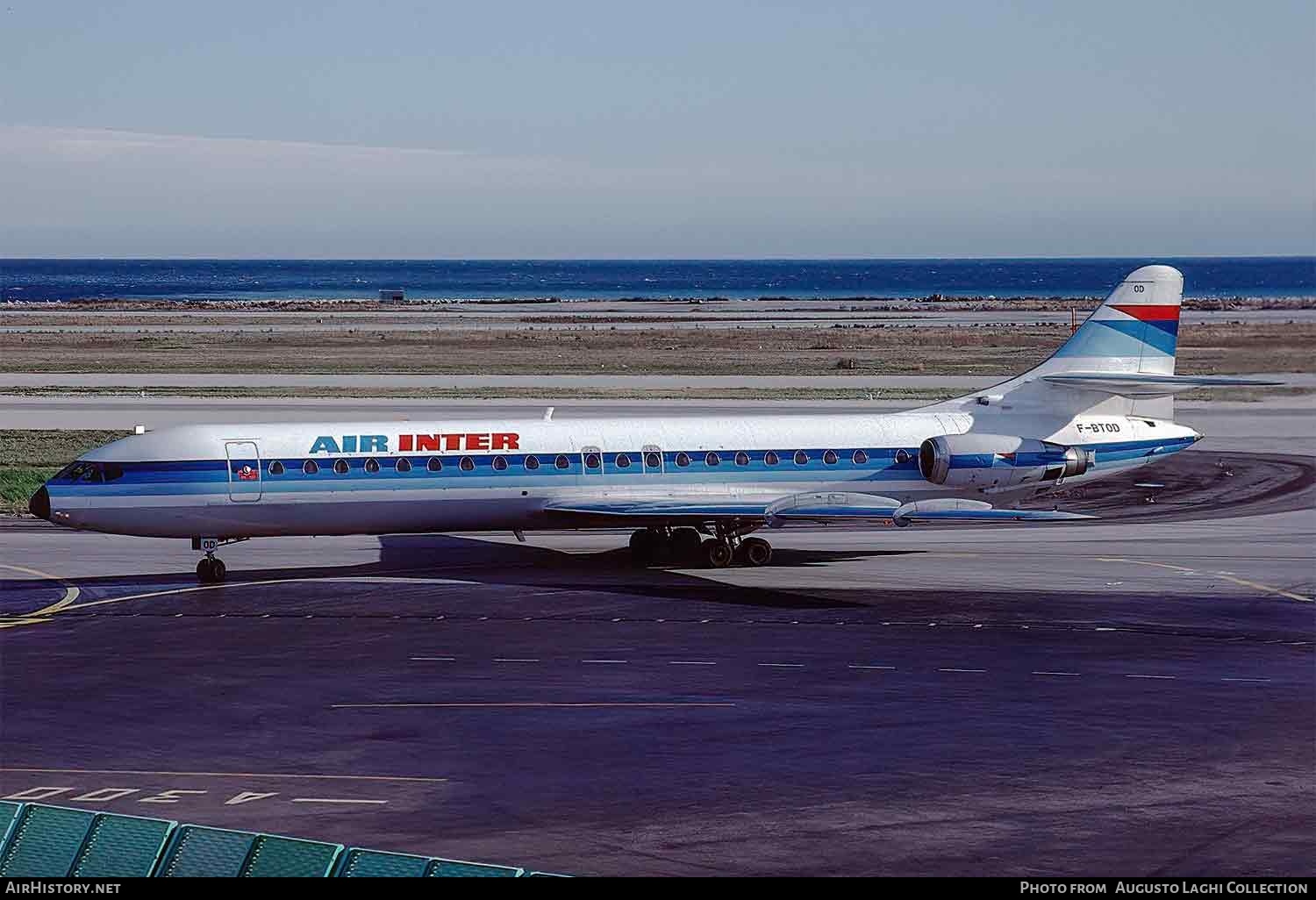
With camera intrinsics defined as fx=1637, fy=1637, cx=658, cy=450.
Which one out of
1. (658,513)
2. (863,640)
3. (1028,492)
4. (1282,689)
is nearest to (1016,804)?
(1282,689)

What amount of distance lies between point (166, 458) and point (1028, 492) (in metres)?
21.4

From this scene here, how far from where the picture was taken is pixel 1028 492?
42.3 m

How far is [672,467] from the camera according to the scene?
132ft

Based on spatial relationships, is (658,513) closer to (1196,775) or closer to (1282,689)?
(1282,689)

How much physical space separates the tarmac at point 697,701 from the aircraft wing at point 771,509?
151 cm

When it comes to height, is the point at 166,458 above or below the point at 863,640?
above

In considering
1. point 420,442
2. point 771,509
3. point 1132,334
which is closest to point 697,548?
point 771,509

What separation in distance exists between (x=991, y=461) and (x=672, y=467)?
8049mm

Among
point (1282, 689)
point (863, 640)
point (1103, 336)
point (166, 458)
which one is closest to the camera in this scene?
point (1282, 689)

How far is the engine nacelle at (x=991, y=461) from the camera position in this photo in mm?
40844

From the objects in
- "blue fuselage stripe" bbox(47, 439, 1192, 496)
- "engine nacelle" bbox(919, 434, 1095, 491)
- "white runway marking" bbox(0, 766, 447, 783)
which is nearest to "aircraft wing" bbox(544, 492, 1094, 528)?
"blue fuselage stripe" bbox(47, 439, 1192, 496)

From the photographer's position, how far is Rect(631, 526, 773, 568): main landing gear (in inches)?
1590

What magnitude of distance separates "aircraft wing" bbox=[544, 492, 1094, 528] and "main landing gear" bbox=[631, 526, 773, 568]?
114 centimetres

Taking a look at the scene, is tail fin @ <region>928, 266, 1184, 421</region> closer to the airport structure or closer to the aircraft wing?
the aircraft wing
